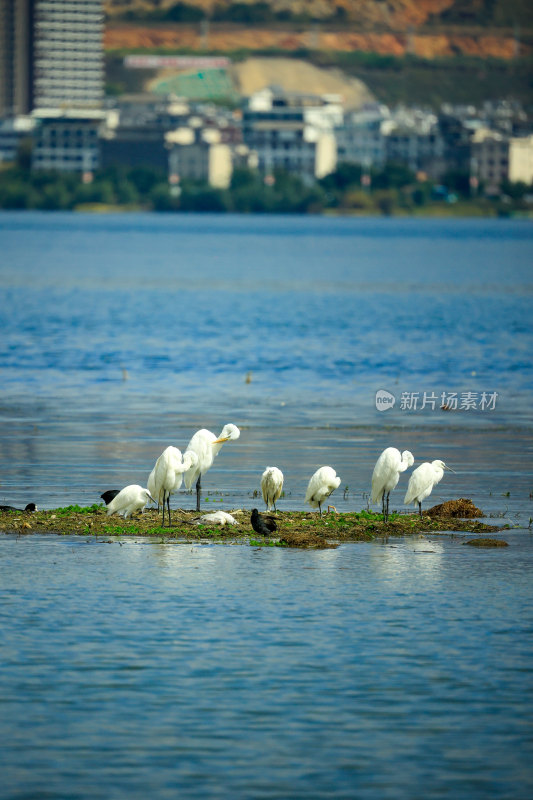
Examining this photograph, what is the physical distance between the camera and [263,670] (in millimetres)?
15039

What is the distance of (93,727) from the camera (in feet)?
44.0

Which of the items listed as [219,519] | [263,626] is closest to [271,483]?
[219,519]

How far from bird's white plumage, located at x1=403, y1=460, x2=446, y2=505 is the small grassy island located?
1.21 ft

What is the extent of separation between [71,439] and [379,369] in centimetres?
2267

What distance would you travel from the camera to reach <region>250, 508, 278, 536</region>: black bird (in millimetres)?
20938

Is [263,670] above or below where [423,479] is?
below

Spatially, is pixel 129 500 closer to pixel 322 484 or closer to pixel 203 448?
pixel 203 448

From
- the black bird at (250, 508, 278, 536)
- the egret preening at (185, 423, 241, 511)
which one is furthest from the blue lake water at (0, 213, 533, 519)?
the black bird at (250, 508, 278, 536)

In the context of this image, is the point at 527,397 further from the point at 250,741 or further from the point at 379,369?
the point at 250,741

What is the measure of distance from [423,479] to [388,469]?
80 cm

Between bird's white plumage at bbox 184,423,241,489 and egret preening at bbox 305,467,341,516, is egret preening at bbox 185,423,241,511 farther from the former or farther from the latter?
egret preening at bbox 305,467,341,516

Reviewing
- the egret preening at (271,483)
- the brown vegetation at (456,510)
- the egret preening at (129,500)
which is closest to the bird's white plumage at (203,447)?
the egret preening at (271,483)

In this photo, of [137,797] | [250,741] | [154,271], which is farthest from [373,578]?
[154,271]

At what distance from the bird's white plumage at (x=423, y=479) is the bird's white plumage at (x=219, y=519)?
247 cm
